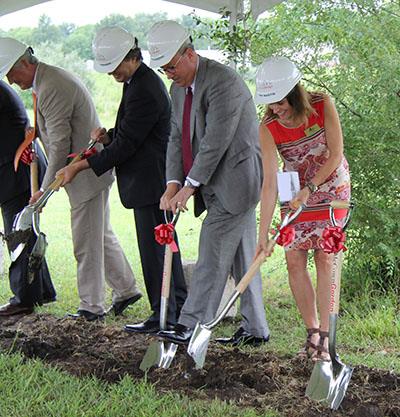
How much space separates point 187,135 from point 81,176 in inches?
41.6

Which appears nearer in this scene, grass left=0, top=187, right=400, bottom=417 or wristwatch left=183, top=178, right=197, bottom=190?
grass left=0, top=187, right=400, bottom=417

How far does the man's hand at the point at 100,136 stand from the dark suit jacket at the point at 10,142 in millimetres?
796

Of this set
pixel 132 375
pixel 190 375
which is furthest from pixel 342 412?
pixel 132 375

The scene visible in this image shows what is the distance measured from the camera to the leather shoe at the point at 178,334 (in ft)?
15.7

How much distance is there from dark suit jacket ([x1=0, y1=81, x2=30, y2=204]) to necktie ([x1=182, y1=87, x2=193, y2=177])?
5.10ft

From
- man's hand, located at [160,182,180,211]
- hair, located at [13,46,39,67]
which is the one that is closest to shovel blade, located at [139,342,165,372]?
man's hand, located at [160,182,180,211]

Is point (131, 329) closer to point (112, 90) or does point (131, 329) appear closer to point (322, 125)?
point (322, 125)

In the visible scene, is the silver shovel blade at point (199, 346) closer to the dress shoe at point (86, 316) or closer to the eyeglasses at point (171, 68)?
the eyeglasses at point (171, 68)

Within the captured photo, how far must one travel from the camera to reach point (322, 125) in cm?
434

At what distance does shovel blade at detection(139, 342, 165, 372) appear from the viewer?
14.6 feet

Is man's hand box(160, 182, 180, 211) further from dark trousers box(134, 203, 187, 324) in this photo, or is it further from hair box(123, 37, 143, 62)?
hair box(123, 37, 143, 62)

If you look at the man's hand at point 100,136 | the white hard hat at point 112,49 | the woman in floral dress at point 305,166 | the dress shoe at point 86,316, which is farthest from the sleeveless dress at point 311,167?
the dress shoe at point 86,316

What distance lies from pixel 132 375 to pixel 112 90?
11.4m

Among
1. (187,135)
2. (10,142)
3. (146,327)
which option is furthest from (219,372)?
(10,142)
